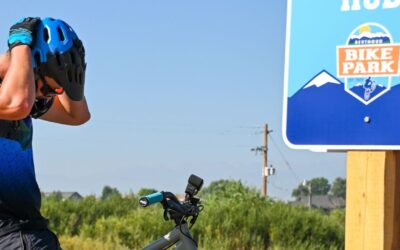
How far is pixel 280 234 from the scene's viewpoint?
12.6 meters

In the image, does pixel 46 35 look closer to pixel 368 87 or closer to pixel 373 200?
pixel 368 87

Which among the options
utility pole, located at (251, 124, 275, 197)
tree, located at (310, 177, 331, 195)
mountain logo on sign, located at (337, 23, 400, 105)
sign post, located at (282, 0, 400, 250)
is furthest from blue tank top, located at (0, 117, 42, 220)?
tree, located at (310, 177, 331, 195)

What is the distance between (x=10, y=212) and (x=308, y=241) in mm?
9995

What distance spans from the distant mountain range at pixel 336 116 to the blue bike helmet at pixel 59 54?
4.83 feet

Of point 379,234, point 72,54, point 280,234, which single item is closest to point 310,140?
point 379,234

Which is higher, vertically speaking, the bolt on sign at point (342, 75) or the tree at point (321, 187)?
the bolt on sign at point (342, 75)

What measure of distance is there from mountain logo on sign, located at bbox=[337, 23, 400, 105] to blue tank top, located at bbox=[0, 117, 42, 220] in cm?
170

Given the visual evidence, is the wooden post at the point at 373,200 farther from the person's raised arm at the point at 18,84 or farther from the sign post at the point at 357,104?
the person's raised arm at the point at 18,84

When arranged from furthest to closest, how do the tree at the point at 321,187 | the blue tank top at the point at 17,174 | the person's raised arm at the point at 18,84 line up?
the tree at the point at 321,187 → the blue tank top at the point at 17,174 → the person's raised arm at the point at 18,84

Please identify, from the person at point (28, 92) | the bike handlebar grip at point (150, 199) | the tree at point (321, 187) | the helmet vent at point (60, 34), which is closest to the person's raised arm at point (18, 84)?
the person at point (28, 92)

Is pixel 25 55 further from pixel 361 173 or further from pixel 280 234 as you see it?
pixel 280 234

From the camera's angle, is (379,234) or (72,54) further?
(379,234)

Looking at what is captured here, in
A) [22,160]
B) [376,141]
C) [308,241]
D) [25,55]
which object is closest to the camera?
[25,55]

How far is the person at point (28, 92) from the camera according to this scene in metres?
2.72
